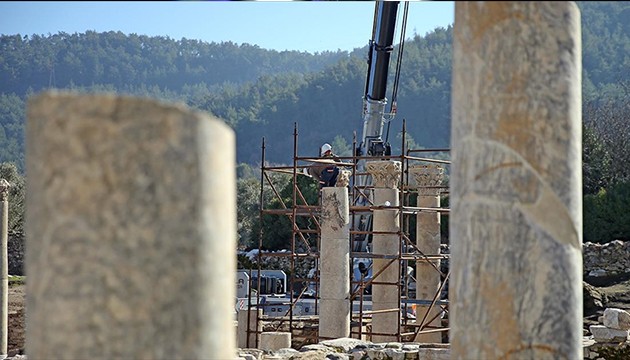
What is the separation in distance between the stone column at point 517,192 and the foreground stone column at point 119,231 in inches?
62.7

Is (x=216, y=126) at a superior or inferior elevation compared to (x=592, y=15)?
inferior

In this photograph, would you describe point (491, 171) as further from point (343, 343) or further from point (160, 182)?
point (343, 343)

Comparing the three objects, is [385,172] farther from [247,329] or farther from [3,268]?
[3,268]

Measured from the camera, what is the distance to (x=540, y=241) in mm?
4449

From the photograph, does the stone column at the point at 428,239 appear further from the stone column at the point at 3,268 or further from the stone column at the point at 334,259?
the stone column at the point at 3,268

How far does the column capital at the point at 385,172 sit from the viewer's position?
19062mm

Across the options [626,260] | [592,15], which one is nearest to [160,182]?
[626,260]

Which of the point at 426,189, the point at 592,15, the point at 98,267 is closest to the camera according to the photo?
the point at 98,267

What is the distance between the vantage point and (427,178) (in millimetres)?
20938

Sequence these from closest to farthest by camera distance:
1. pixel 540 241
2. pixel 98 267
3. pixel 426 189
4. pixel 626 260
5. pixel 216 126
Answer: pixel 98 267
pixel 216 126
pixel 540 241
pixel 426 189
pixel 626 260

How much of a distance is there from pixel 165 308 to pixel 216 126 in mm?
592


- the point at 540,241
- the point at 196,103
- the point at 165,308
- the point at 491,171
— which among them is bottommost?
the point at 165,308

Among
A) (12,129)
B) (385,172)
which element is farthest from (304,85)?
(385,172)

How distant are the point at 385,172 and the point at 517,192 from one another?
1478 cm
